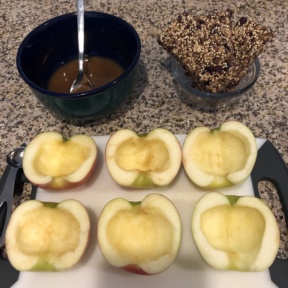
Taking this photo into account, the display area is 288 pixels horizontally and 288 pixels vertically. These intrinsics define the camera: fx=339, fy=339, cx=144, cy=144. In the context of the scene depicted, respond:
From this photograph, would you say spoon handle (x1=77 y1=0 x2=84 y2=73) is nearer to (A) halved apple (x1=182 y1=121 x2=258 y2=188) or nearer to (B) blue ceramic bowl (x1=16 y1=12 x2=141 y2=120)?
(B) blue ceramic bowl (x1=16 y1=12 x2=141 y2=120)

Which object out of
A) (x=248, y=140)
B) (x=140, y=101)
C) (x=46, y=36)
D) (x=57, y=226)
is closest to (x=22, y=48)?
(x=46, y=36)

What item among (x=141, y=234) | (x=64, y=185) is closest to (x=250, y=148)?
(x=141, y=234)

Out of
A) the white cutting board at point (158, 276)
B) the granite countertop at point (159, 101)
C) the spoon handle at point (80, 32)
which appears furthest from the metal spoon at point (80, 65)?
the white cutting board at point (158, 276)

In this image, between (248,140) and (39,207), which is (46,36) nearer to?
(39,207)

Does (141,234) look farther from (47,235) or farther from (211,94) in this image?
(211,94)

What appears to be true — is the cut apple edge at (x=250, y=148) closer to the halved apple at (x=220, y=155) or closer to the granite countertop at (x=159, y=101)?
the halved apple at (x=220, y=155)
